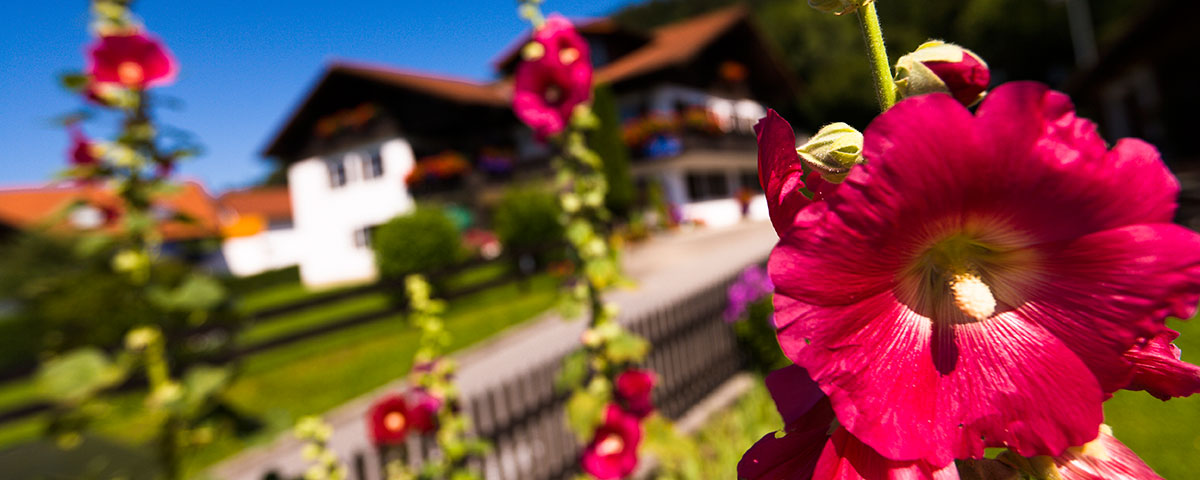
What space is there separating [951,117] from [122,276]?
7.87 feet

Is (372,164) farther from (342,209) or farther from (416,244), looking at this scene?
(416,244)

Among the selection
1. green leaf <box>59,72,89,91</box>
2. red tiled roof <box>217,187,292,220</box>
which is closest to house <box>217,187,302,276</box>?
red tiled roof <box>217,187,292,220</box>

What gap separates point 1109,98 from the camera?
18172 mm

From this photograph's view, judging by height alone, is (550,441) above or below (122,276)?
below

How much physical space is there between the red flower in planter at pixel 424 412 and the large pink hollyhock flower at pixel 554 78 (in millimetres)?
1254

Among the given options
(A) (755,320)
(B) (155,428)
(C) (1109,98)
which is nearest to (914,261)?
(B) (155,428)

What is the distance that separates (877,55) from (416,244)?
16.1 m

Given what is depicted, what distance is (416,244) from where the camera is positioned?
15648 mm

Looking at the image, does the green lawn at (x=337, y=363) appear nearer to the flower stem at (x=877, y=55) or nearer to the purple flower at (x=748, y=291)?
the purple flower at (x=748, y=291)

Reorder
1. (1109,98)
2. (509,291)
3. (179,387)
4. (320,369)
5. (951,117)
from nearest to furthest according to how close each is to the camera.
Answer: (951,117)
(179,387)
(320,369)
(509,291)
(1109,98)

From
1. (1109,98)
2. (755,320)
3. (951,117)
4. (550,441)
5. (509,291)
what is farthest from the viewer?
(1109,98)

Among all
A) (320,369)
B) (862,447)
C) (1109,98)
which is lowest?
(320,369)

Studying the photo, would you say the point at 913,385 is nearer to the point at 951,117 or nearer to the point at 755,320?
the point at 951,117

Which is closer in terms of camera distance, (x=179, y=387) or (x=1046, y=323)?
(x=1046, y=323)
